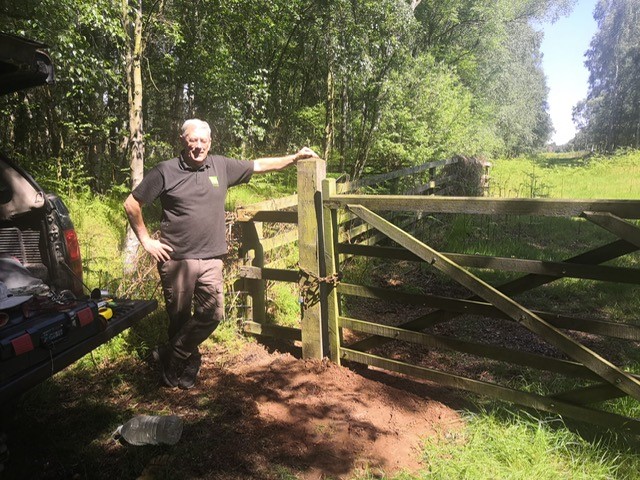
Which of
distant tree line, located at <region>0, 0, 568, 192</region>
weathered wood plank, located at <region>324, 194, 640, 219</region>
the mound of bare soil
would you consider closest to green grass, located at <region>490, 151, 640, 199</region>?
distant tree line, located at <region>0, 0, 568, 192</region>

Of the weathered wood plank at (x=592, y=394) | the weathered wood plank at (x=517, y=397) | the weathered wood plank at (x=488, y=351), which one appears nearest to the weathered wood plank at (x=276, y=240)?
the weathered wood plank at (x=488, y=351)

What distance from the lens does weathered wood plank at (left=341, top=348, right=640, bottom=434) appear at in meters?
2.86

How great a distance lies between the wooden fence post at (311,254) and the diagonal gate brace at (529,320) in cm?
59

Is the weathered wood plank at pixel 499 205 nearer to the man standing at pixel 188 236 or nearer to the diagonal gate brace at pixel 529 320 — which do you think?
the diagonal gate brace at pixel 529 320

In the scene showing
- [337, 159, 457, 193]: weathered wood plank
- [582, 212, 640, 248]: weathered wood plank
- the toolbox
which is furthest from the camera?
[337, 159, 457, 193]: weathered wood plank

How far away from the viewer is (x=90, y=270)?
5.66 metres

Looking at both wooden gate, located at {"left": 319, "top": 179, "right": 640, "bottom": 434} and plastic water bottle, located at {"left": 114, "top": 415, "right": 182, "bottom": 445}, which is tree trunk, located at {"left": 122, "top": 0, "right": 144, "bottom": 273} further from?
wooden gate, located at {"left": 319, "top": 179, "right": 640, "bottom": 434}

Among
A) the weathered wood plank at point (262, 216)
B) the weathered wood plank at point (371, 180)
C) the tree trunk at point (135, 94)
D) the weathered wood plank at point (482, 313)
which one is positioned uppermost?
the tree trunk at point (135, 94)

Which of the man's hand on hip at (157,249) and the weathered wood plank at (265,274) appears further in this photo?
the weathered wood plank at (265,274)

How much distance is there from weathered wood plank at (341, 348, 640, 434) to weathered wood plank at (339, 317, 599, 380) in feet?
0.68

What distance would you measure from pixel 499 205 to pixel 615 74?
63.5m

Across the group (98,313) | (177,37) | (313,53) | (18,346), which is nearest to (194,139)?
(98,313)

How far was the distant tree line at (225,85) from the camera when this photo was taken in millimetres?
7086

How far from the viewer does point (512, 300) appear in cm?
300
